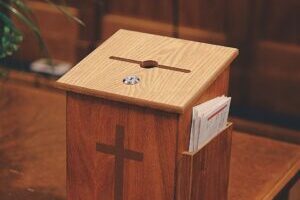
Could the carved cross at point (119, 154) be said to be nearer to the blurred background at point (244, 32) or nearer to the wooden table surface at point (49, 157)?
the wooden table surface at point (49, 157)

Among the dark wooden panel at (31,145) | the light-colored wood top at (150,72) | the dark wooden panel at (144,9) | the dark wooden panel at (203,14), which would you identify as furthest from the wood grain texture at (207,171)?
the dark wooden panel at (144,9)

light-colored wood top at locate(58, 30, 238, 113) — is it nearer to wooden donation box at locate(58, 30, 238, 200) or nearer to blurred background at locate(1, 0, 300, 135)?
wooden donation box at locate(58, 30, 238, 200)

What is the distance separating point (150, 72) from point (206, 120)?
0.16 m

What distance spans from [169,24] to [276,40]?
0.50 meters

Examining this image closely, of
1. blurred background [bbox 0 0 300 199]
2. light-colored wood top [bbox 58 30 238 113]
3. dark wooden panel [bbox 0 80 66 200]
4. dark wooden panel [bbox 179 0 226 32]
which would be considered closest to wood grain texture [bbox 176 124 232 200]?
light-colored wood top [bbox 58 30 238 113]

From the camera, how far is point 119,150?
1669 millimetres

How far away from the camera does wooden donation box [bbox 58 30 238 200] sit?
1.63m

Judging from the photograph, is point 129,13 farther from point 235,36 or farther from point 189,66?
point 189,66

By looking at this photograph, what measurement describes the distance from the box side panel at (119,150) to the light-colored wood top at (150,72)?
3 centimetres

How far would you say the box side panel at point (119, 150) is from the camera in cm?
163

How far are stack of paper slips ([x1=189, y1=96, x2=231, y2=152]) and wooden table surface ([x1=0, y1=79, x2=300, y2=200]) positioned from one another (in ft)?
1.22

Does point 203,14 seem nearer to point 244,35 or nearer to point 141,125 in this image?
point 244,35

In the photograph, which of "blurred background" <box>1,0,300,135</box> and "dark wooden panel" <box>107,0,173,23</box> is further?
"dark wooden panel" <box>107,0,173,23</box>

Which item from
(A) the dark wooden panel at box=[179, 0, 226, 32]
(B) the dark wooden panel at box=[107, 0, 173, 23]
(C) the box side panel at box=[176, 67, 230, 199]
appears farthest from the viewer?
(B) the dark wooden panel at box=[107, 0, 173, 23]
